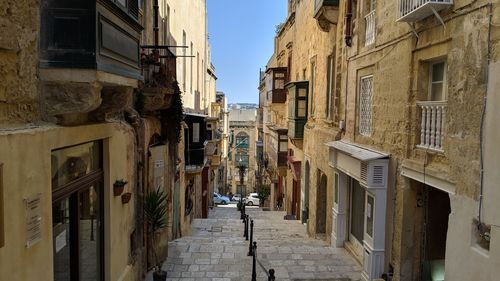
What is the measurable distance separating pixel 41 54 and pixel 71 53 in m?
0.30

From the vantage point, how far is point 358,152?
952 cm

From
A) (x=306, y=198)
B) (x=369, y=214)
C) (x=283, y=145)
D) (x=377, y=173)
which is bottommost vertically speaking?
(x=306, y=198)

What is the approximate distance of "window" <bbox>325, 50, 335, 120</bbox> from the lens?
13.8 meters

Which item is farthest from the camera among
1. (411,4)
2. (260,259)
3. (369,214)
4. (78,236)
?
(260,259)

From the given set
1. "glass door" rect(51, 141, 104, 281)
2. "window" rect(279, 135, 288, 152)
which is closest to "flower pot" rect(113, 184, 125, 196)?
"glass door" rect(51, 141, 104, 281)

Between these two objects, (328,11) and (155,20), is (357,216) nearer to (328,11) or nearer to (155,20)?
(328,11)

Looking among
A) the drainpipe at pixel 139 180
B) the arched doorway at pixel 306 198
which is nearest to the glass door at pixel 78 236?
the drainpipe at pixel 139 180

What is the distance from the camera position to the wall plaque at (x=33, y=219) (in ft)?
14.2

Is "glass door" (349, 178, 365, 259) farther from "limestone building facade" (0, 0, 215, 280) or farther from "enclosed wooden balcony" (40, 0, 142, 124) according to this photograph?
"enclosed wooden balcony" (40, 0, 142, 124)

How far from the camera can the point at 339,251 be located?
465 inches

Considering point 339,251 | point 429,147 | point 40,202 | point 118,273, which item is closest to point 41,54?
point 40,202

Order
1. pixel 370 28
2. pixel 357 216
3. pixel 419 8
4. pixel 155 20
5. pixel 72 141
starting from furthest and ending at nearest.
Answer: pixel 155 20
pixel 357 216
pixel 370 28
pixel 419 8
pixel 72 141

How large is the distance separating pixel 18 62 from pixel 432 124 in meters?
5.76

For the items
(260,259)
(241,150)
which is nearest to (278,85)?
(260,259)
